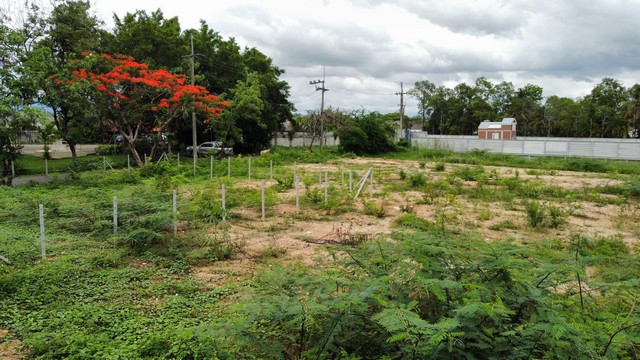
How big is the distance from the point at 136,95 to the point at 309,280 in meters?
18.7

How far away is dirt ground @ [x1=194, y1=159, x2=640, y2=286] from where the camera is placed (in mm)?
7648

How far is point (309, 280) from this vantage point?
3.89 metres

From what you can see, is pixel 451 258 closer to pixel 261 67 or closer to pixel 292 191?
pixel 292 191

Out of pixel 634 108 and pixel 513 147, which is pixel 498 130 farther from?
pixel 513 147

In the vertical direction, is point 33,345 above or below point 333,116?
below

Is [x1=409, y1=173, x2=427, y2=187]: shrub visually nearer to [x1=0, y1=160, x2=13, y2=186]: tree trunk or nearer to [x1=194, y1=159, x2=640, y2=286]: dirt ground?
[x1=194, y1=159, x2=640, y2=286]: dirt ground

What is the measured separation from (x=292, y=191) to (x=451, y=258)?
37.6 feet

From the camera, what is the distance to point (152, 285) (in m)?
6.22

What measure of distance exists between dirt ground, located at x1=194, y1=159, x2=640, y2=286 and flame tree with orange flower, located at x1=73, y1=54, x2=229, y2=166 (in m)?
9.09

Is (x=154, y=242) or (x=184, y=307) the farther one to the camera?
(x=154, y=242)

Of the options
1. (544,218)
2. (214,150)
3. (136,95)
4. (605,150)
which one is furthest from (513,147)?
(136,95)

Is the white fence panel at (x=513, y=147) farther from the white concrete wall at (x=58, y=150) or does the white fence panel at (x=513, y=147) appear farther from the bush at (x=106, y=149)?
the white concrete wall at (x=58, y=150)

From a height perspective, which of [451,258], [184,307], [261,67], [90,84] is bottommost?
[184,307]

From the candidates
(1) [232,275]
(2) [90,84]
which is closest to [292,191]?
(1) [232,275]
